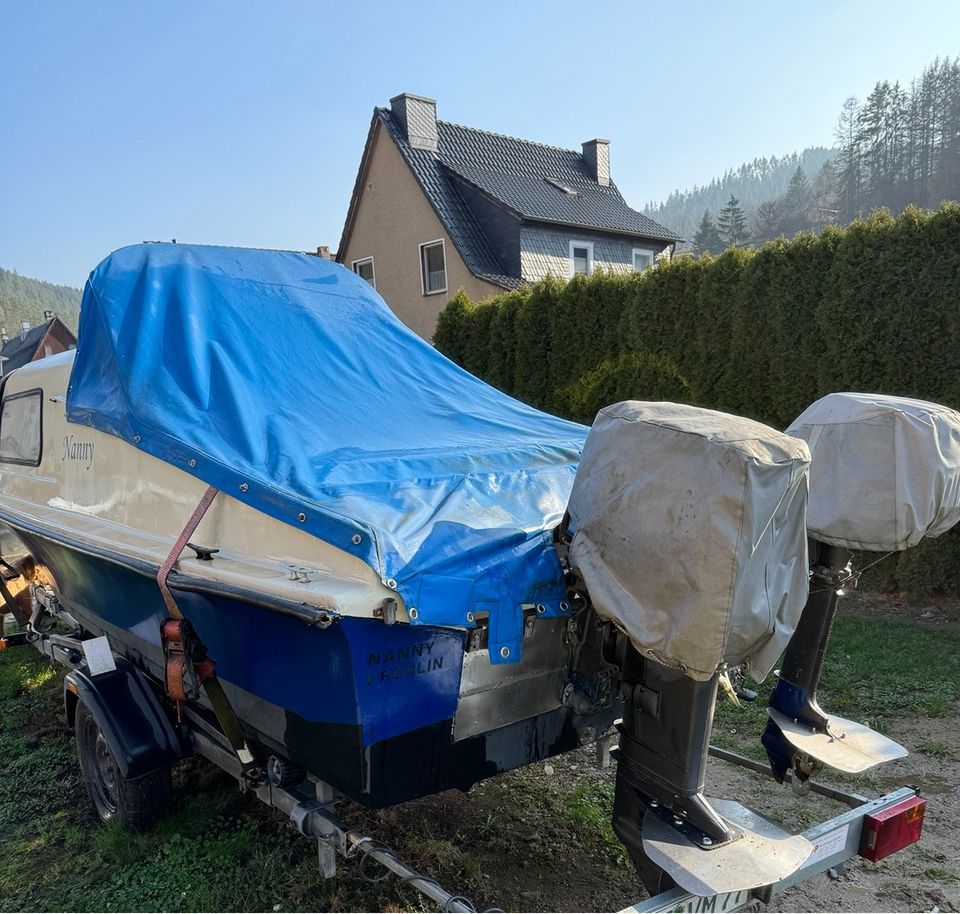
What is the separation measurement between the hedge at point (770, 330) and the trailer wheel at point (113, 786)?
6.39 meters

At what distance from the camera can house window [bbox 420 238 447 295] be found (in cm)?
2077

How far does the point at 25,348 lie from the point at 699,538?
5529cm

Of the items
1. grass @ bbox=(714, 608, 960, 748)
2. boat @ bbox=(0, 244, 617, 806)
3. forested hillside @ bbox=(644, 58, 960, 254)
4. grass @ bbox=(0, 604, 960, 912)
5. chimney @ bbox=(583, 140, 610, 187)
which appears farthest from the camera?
forested hillside @ bbox=(644, 58, 960, 254)

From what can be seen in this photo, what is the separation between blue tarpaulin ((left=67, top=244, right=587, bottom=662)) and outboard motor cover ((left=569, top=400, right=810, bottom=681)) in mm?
382

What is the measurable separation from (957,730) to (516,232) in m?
17.4

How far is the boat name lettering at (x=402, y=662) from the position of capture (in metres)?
2.34

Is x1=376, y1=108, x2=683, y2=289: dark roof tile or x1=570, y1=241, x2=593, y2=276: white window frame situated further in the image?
x1=570, y1=241, x2=593, y2=276: white window frame

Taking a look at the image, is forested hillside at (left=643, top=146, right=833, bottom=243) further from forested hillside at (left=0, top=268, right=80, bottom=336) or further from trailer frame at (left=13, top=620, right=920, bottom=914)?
trailer frame at (left=13, top=620, right=920, bottom=914)

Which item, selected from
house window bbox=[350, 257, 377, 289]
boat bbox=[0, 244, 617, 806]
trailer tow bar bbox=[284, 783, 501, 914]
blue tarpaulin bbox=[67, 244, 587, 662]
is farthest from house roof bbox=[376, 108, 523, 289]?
trailer tow bar bbox=[284, 783, 501, 914]

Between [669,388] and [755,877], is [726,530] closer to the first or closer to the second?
Result: [755,877]

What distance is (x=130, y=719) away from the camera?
3.44m

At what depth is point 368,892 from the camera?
315 centimetres

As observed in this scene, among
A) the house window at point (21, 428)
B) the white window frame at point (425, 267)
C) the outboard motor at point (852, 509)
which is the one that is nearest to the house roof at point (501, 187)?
the white window frame at point (425, 267)

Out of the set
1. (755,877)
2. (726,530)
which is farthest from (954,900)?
(726,530)
